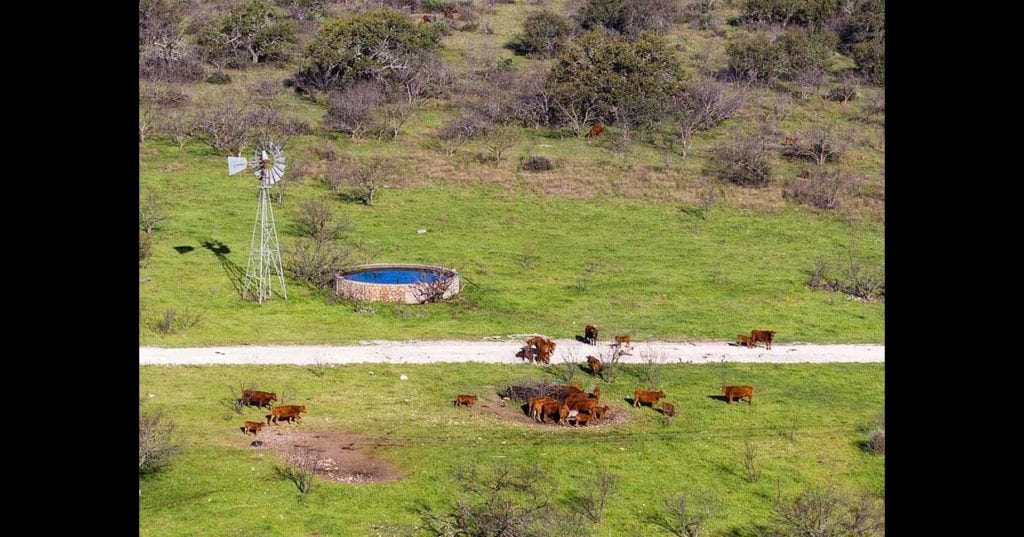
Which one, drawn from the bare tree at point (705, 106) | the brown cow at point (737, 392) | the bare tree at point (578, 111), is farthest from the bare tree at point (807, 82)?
the brown cow at point (737, 392)

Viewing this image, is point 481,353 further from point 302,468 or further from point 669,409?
point 302,468

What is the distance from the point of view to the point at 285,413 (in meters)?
21.5

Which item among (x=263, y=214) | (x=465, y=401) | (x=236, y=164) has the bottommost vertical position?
(x=465, y=401)

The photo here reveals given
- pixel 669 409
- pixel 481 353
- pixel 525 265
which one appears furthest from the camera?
pixel 525 265

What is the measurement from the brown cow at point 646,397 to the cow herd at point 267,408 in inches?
263

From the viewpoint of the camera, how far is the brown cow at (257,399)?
2223cm

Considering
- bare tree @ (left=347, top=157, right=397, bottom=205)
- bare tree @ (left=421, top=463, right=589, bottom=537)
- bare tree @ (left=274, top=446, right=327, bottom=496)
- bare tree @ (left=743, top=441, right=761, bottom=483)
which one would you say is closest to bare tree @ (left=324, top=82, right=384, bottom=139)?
bare tree @ (left=347, top=157, right=397, bottom=205)

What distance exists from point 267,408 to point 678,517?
8.76 m

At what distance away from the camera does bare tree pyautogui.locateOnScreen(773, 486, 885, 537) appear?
16.9m

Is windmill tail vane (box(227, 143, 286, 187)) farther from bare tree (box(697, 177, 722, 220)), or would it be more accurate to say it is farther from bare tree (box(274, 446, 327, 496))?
bare tree (box(697, 177, 722, 220))

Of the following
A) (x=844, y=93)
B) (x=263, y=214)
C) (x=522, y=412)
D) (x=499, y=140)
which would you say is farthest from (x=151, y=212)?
(x=844, y=93)

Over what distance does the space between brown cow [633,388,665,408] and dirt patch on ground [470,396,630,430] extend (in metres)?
0.30
